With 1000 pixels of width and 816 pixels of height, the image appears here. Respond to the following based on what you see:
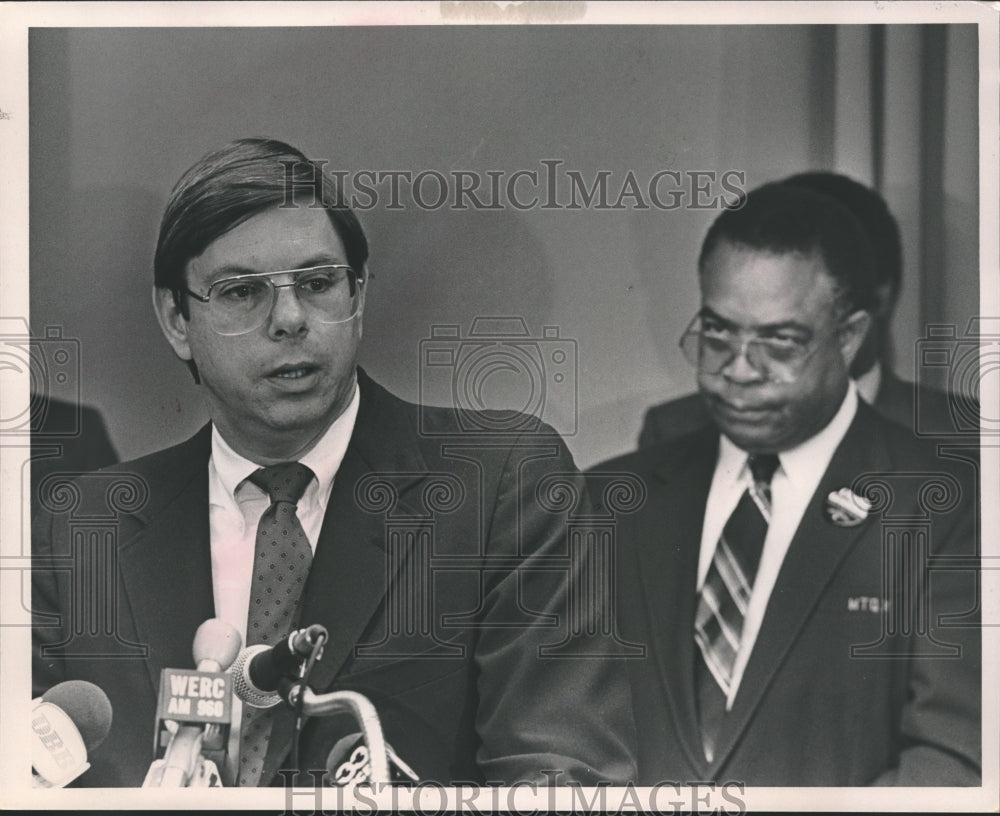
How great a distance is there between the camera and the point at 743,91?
7.91 feet

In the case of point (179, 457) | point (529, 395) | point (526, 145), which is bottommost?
point (179, 457)

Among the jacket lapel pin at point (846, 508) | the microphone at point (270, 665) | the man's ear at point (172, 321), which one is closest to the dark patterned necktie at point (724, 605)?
the jacket lapel pin at point (846, 508)

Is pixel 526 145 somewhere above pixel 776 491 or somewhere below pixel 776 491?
above

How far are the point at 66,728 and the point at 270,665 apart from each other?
1.54ft

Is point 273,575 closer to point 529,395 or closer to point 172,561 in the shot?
point 172,561

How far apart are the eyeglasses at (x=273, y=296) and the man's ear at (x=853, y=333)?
996 millimetres

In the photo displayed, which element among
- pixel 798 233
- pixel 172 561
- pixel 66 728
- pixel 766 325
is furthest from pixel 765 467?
pixel 66 728

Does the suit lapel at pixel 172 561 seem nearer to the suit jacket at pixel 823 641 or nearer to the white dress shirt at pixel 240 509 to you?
the white dress shirt at pixel 240 509

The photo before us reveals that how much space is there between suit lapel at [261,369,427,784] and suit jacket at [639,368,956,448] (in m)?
0.49

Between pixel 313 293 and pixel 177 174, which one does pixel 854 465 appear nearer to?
pixel 313 293

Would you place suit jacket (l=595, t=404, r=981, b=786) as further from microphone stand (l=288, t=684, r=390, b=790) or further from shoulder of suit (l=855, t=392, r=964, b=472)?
microphone stand (l=288, t=684, r=390, b=790)

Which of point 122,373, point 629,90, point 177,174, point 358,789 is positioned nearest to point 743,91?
point 629,90

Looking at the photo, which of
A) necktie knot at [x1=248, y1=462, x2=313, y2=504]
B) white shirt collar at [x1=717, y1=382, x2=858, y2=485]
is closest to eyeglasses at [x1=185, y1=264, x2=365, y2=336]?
necktie knot at [x1=248, y1=462, x2=313, y2=504]

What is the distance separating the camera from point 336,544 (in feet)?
7.89
